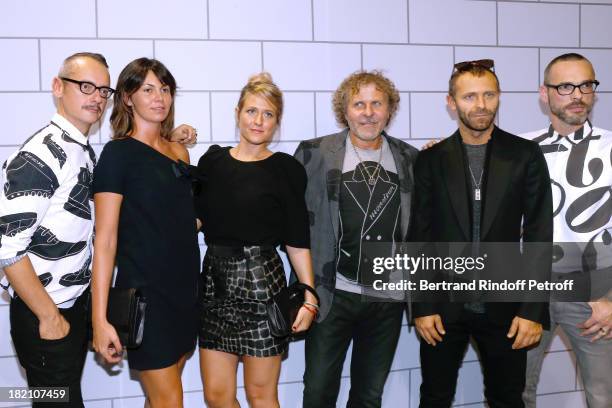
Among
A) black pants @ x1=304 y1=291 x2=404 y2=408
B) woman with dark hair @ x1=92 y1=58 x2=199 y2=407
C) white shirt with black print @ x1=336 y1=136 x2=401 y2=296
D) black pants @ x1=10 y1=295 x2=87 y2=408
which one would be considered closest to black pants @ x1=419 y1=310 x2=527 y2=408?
black pants @ x1=304 y1=291 x2=404 y2=408

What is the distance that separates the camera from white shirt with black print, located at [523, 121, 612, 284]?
6.53 ft

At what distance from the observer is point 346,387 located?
2.42 meters

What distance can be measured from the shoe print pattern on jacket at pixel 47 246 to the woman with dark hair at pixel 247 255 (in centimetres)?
45

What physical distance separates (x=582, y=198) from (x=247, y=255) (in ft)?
4.04

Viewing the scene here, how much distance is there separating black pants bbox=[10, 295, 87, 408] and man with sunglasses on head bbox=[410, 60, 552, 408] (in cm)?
112

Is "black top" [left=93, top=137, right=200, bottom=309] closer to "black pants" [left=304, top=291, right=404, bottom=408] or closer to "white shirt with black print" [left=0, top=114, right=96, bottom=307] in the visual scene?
"white shirt with black print" [left=0, top=114, right=96, bottom=307]

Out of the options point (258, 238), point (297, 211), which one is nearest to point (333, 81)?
point (297, 211)

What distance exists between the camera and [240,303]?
179 centimetres

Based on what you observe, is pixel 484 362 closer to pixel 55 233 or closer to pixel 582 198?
pixel 582 198

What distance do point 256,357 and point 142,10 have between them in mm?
1390

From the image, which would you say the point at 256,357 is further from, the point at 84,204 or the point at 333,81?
the point at 333,81

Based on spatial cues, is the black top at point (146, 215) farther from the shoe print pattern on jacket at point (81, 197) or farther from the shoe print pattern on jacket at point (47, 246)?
the shoe print pattern on jacket at point (47, 246)

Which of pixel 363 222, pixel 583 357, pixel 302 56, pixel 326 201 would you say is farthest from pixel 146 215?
pixel 583 357

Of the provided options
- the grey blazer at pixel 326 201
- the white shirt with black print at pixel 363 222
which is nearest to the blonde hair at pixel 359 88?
the grey blazer at pixel 326 201
